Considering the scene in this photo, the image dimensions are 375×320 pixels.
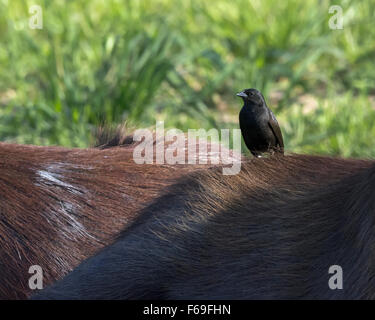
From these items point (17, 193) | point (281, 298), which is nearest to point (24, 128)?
point (17, 193)

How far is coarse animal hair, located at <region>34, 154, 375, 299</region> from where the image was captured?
1.17 m

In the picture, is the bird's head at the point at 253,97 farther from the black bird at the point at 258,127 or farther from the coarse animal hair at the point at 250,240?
the coarse animal hair at the point at 250,240

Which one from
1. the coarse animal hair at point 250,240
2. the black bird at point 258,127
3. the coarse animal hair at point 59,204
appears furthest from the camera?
the black bird at point 258,127

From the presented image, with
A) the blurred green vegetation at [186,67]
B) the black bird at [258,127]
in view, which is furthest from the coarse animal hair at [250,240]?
the blurred green vegetation at [186,67]

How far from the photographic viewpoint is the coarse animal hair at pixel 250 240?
117 cm

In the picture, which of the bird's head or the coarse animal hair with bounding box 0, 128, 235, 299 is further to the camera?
the bird's head

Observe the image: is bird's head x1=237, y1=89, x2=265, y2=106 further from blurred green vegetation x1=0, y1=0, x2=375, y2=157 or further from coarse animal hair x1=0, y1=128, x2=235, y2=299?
blurred green vegetation x1=0, y1=0, x2=375, y2=157

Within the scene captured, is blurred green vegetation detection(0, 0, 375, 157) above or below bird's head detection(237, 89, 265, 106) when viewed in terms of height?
above

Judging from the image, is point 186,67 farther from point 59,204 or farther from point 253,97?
point 59,204

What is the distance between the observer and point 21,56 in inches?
174

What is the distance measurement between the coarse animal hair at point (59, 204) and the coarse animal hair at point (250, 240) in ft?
0.29

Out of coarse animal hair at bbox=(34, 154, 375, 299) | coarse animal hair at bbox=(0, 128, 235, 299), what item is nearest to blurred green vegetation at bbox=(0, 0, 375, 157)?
coarse animal hair at bbox=(0, 128, 235, 299)

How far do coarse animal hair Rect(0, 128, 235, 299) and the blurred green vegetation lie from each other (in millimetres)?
1765
